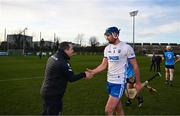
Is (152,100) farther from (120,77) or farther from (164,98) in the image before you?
(120,77)

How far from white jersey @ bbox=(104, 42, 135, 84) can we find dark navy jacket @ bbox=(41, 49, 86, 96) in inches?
46.0

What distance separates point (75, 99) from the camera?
13.2 metres

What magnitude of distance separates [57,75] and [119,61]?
1.53m

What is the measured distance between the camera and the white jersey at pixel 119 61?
24.6ft

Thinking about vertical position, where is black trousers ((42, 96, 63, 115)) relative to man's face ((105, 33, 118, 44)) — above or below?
below

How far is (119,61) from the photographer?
297 inches

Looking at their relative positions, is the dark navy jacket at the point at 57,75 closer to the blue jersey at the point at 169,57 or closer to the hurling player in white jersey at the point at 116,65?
the hurling player in white jersey at the point at 116,65

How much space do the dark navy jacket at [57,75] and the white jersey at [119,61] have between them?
117cm

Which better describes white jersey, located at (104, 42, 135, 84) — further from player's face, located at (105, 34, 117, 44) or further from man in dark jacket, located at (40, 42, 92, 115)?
man in dark jacket, located at (40, 42, 92, 115)

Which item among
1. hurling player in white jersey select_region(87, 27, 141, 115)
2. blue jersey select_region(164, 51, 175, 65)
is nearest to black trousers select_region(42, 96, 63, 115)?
hurling player in white jersey select_region(87, 27, 141, 115)

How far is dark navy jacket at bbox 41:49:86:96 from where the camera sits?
664cm

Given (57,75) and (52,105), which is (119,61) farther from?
(52,105)

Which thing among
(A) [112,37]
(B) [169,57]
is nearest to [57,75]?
(A) [112,37]

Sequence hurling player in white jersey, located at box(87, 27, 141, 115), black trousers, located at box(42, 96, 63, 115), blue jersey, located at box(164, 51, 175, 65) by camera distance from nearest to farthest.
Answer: black trousers, located at box(42, 96, 63, 115), hurling player in white jersey, located at box(87, 27, 141, 115), blue jersey, located at box(164, 51, 175, 65)
